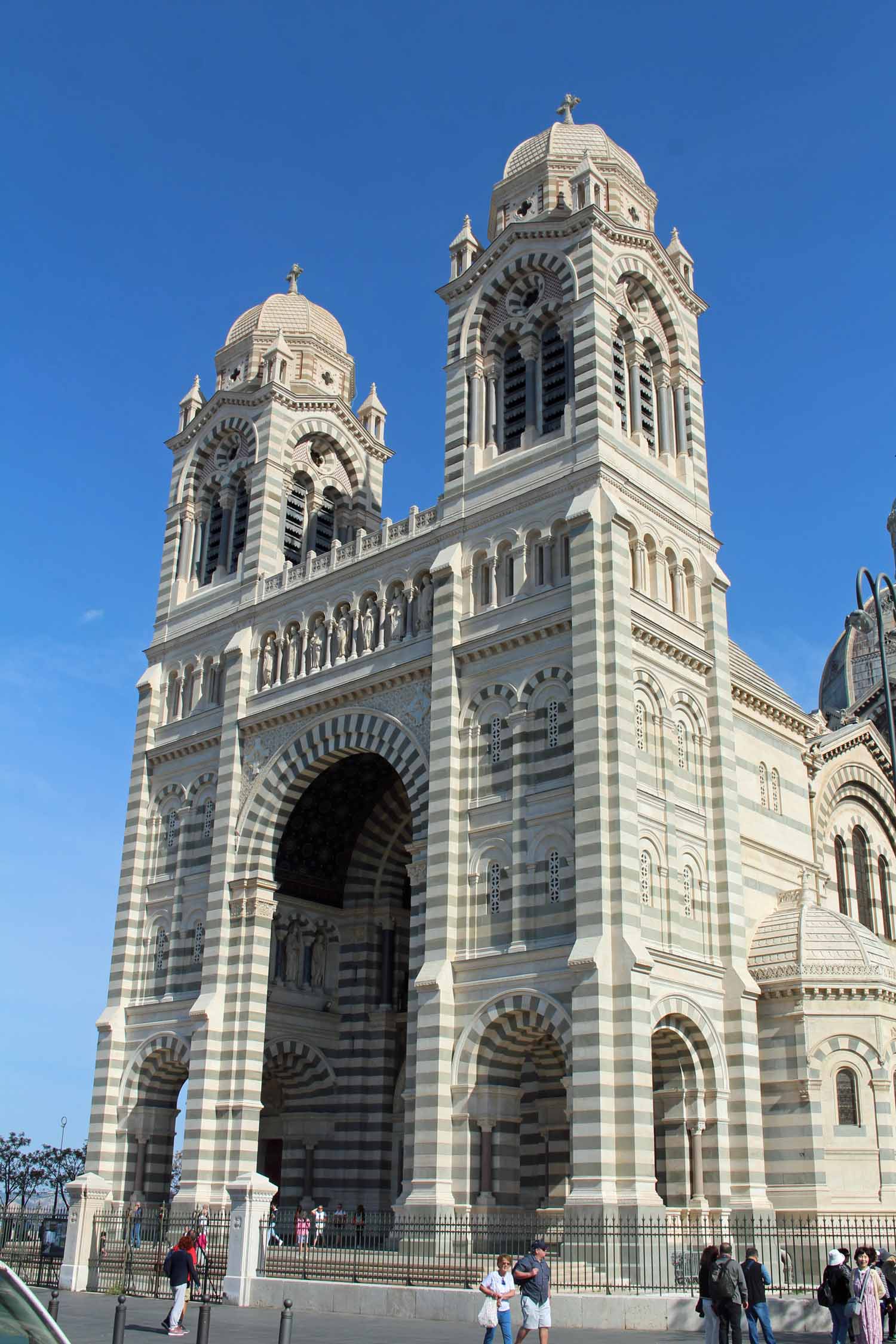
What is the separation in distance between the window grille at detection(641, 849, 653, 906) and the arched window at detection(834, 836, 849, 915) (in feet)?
41.0

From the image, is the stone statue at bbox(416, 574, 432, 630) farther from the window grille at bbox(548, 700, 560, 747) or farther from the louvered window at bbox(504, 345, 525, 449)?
the window grille at bbox(548, 700, 560, 747)

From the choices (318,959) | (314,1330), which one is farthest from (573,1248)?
(318,959)

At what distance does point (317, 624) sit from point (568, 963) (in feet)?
45.9

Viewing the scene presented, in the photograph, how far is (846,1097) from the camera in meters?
28.6

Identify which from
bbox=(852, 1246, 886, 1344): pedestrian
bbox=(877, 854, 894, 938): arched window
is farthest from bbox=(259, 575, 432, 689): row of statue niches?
bbox=(852, 1246, 886, 1344): pedestrian

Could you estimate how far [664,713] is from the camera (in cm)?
2984

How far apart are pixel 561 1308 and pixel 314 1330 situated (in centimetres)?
419

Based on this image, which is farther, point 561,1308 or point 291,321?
point 291,321

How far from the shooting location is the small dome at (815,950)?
95.4 feet

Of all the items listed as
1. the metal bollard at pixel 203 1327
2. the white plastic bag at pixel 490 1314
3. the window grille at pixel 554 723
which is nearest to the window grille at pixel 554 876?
the window grille at pixel 554 723

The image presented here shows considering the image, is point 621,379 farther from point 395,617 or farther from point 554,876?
point 554,876

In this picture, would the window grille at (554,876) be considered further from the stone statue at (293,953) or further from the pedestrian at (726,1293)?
the pedestrian at (726,1293)

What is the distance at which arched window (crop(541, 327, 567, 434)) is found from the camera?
32688 millimetres

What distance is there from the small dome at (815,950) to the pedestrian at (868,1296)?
13932 millimetres
